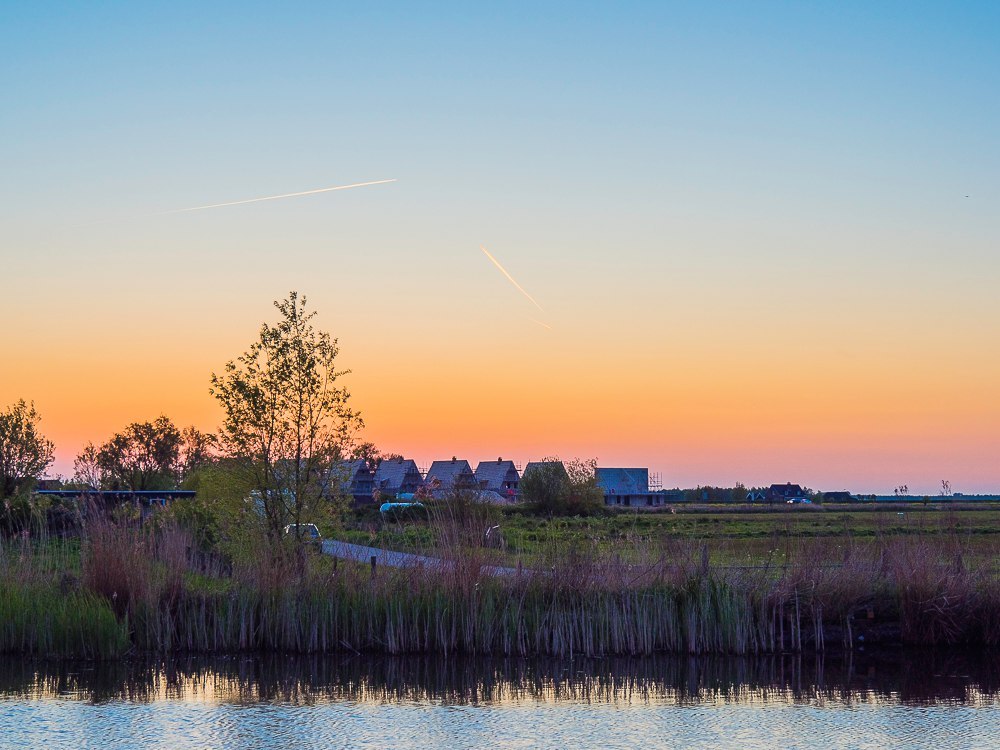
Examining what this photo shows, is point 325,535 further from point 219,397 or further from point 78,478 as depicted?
point 78,478

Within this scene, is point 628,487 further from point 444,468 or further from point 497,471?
point 444,468

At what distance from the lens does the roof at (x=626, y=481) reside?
411 feet

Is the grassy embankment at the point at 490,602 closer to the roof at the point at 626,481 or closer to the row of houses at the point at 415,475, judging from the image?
the row of houses at the point at 415,475

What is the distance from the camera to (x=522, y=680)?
14812 millimetres

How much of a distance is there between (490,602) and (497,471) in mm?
108153

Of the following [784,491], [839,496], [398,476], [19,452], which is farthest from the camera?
[784,491]

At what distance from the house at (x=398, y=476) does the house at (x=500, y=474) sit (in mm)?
7434

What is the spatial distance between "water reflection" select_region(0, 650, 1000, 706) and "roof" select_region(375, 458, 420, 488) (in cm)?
10267

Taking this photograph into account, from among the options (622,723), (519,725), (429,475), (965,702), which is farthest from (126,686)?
(429,475)

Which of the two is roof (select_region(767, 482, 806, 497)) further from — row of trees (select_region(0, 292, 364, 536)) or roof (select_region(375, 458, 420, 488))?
row of trees (select_region(0, 292, 364, 536))

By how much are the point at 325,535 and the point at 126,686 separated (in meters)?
7.23

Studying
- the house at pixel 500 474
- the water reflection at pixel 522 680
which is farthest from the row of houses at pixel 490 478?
the water reflection at pixel 522 680

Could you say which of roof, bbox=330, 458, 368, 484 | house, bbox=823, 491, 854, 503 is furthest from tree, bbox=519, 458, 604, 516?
house, bbox=823, 491, 854, 503

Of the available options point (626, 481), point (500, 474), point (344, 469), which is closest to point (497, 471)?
point (500, 474)
